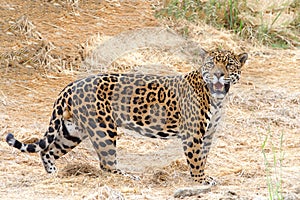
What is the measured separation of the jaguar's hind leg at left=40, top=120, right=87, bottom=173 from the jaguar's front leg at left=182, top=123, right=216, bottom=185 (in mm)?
1183

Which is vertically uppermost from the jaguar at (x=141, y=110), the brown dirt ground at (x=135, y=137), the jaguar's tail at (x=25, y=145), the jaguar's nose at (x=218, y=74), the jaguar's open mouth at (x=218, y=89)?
the jaguar's nose at (x=218, y=74)

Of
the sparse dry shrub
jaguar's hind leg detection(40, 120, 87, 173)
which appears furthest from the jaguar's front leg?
the sparse dry shrub

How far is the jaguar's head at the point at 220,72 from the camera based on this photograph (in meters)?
7.70

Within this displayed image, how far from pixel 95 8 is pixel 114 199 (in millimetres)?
7253

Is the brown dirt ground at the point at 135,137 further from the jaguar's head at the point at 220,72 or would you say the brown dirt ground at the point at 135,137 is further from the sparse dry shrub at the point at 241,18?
the jaguar's head at the point at 220,72

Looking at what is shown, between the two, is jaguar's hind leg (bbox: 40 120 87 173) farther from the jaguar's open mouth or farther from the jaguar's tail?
the jaguar's open mouth

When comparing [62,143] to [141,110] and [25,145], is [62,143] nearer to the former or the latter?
[25,145]

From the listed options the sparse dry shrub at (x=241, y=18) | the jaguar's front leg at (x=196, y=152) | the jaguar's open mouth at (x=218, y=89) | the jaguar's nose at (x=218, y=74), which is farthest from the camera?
the sparse dry shrub at (x=241, y=18)

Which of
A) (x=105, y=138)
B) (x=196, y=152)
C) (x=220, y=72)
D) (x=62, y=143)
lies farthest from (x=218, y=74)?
(x=62, y=143)

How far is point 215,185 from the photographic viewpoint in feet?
25.4

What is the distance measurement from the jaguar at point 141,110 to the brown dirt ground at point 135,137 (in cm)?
30

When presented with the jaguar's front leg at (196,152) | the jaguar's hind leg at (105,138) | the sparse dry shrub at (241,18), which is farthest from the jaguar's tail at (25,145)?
the sparse dry shrub at (241,18)

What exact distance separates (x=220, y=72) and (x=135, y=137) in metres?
2.42

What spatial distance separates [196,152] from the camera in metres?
7.95
